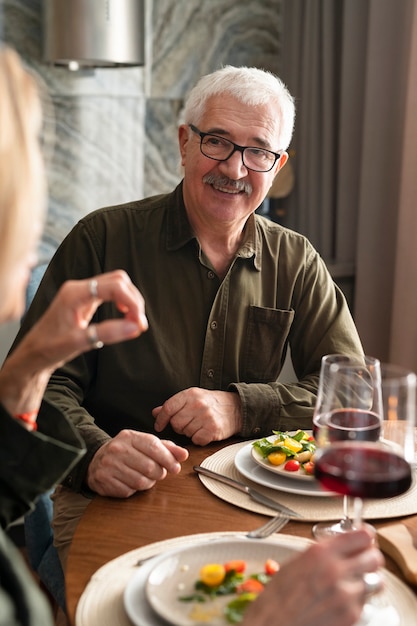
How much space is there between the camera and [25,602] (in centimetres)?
97

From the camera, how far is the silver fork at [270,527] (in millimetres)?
1225

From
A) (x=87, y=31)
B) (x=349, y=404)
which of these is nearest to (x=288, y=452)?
(x=349, y=404)

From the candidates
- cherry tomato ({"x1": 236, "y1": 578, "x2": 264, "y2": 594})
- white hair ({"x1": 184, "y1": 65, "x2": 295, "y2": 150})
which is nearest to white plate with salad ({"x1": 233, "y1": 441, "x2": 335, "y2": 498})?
cherry tomato ({"x1": 236, "y1": 578, "x2": 264, "y2": 594})

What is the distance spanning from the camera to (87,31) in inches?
113

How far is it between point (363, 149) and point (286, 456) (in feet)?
7.09

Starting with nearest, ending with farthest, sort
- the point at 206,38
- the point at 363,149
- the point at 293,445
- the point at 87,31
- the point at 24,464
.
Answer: the point at 24,464 → the point at 293,445 → the point at 87,31 → the point at 363,149 → the point at 206,38

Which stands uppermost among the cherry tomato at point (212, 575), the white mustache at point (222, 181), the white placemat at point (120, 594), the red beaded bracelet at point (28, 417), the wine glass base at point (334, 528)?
the white mustache at point (222, 181)

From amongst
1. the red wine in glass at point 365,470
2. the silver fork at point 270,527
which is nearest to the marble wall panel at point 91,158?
the silver fork at point 270,527

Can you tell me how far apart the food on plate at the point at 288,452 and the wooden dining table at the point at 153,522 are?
0.13m

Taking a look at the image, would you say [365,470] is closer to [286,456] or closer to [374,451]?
[374,451]

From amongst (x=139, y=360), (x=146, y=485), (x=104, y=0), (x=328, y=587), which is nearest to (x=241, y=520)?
(x=146, y=485)

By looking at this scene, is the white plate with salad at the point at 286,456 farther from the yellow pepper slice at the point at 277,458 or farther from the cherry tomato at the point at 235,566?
the cherry tomato at the point at 235,566

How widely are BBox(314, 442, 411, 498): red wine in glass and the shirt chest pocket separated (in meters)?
1.01

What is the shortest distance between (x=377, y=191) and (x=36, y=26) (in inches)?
58.9
